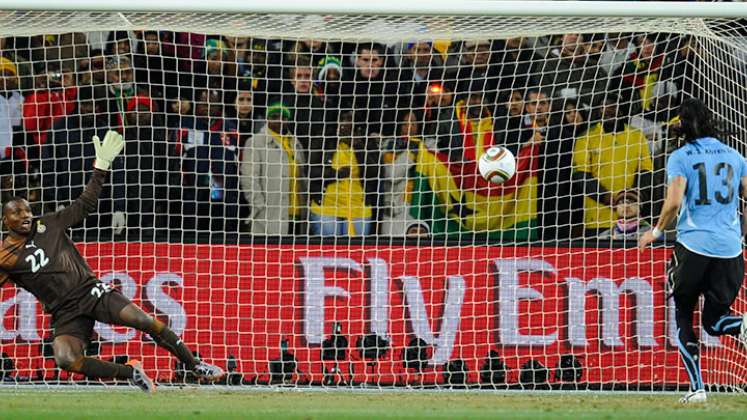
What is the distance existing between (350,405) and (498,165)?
2.33 meters

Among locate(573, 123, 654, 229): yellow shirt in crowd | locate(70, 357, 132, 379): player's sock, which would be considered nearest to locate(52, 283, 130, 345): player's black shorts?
locate(70, 357, 132, 379): player's sock

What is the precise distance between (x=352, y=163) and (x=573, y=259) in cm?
226

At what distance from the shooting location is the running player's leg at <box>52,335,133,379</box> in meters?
9.49

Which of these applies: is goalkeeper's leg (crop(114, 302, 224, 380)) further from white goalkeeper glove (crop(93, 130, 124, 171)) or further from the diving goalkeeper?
white goalkeeper glove (crop(93, 130, 124, 171))

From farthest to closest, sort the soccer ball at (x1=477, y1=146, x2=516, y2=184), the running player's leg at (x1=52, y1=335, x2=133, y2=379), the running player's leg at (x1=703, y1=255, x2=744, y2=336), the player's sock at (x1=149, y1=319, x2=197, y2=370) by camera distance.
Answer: the soccer ball at (x1=477, y1=146, x2=516, y2=184)
the player's sock at (x1=149, y1=319, x2=197, y2=370)
the running player's leg at (x1=52, y1=335, x2=133, y2=379)
the running player's leg at (x1=703, y1=255, x2=744, y2=336)

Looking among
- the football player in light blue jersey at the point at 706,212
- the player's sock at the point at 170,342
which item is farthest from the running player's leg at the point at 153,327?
the football player in light blue jersey at the point at 706,212

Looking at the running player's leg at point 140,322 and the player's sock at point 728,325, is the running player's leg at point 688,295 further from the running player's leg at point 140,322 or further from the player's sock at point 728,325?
the running player's leg at point 140,322

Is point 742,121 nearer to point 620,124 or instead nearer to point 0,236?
point 620,124

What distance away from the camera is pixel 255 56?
1275 centimetres

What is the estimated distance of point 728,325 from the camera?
9.16 m

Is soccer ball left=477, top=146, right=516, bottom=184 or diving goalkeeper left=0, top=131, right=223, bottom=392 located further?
soccer ball left=477, top=146, right=516, bottom=184

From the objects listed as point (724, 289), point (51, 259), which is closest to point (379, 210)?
point (51, 259)

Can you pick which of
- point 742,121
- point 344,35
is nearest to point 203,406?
point 344,35

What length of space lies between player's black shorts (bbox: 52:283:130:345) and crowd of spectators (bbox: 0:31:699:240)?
2.17m
